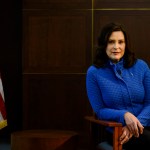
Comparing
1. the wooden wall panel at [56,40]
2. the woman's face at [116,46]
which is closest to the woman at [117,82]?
the woman's face at [116,46]

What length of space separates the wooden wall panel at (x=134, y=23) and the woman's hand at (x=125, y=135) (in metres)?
2.39

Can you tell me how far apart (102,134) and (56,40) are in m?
2.18

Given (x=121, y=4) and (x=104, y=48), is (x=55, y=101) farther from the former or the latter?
(x=104, y=48)

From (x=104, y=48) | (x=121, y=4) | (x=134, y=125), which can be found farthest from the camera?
(x=121, y=4)

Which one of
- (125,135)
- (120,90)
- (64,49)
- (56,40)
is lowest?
(125,135)

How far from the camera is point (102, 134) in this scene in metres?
3.13

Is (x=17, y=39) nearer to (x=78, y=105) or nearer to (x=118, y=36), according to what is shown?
(x=78, y=105)

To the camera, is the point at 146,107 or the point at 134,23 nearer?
the point at 146,107

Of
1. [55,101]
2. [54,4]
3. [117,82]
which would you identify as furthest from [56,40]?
[117,82]

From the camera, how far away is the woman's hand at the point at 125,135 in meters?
2.73

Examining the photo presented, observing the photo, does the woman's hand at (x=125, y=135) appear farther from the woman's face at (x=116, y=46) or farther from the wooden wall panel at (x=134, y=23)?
the wooden wall panel at (x=134, y=23)

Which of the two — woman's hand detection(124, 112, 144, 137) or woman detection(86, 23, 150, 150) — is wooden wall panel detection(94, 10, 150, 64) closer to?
woman detection(86, 23, 150, 150)

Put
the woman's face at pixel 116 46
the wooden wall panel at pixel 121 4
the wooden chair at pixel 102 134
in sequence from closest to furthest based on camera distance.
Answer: the wooden chair at pixel 102 134
the woman's face at pixel 116 46
the wooden wall panel at pixel 121 4

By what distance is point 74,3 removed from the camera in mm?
5047
